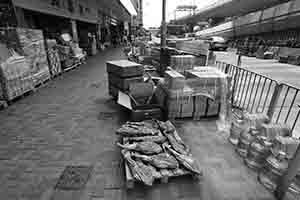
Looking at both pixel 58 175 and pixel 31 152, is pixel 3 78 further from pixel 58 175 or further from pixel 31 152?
pixel 58 175

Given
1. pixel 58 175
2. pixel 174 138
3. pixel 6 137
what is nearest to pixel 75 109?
pixel 6 137

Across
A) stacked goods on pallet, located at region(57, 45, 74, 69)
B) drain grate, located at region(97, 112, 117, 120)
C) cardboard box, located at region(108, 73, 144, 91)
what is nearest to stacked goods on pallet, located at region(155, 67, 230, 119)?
cardboard box, located at region(108, 73, 144, 91)

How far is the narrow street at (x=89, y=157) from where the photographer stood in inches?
81.5

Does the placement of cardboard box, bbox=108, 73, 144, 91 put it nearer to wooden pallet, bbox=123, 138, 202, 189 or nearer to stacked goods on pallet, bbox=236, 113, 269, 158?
wooden pallet, bbox=123, 138, 202, 189

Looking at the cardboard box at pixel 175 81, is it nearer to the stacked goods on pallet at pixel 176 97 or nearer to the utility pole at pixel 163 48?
the stacked goods on pallet at pixel 176 97

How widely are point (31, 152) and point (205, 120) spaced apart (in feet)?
11.6

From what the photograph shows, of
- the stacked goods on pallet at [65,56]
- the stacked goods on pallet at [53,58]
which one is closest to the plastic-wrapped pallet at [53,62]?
the stacked goods on pallet at [53,58]

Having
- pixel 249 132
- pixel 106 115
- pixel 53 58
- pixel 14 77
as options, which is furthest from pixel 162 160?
pixel 53 58

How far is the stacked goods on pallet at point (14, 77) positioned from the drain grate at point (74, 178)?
148 inches

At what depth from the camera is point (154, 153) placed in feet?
8.16

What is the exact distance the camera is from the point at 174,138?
2873 mm

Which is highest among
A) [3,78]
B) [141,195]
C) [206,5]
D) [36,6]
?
[206,5]

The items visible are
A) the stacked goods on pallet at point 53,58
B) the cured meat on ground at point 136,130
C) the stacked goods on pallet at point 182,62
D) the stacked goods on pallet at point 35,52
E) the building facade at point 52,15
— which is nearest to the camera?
the cured meat on ground at point 136,130

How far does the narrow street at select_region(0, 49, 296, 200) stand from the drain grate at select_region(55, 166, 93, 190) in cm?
7
